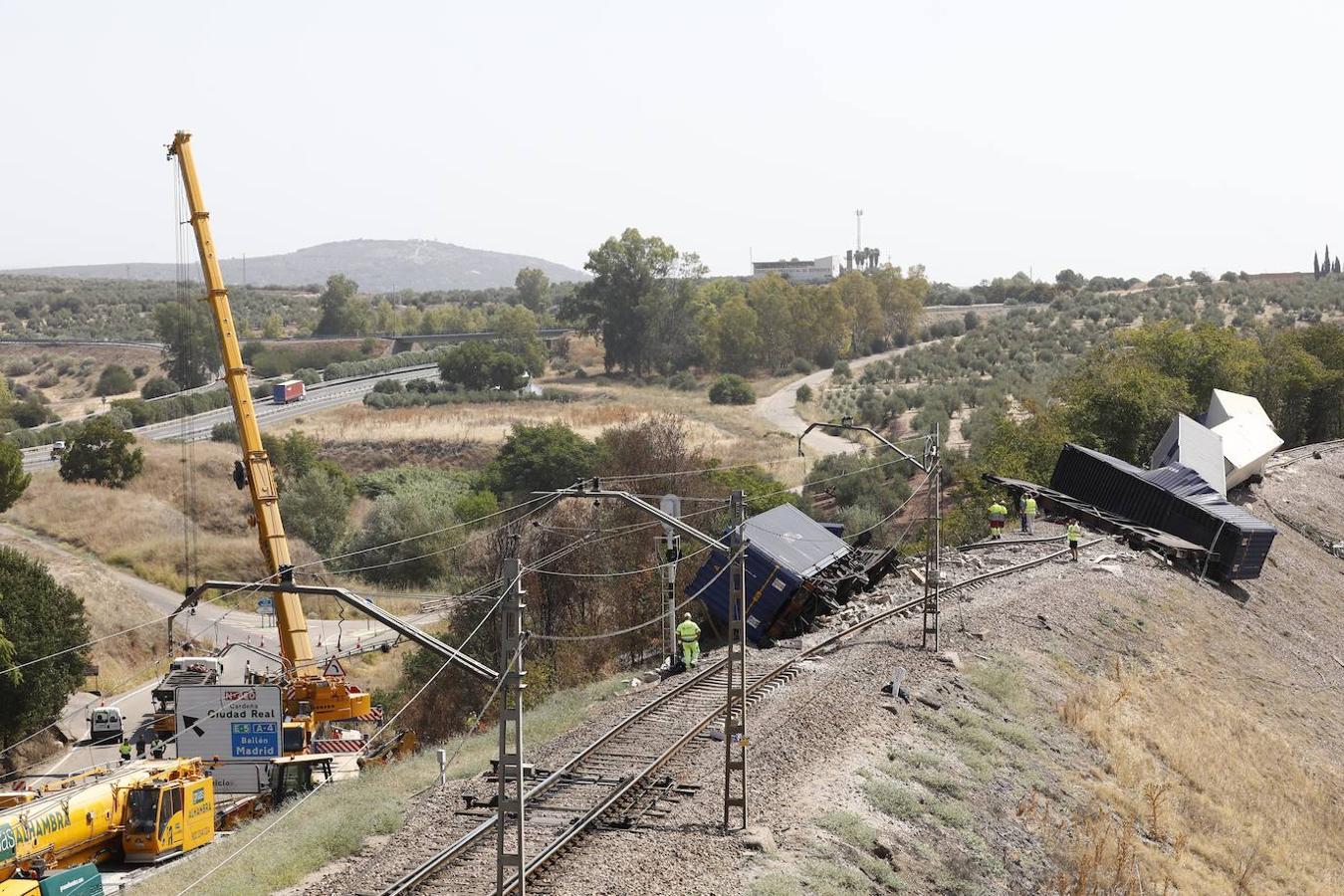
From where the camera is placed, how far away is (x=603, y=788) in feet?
77.4

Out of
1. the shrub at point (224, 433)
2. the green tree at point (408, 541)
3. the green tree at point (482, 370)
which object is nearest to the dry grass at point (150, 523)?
the green tree at point (408, 541)

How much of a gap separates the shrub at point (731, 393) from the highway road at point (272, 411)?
31726mm

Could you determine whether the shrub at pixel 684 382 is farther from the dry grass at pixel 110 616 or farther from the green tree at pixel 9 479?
the dry grass at pixel 110 616

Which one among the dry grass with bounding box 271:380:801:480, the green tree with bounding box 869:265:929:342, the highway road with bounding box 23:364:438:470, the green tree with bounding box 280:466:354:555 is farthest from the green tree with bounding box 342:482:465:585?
the green tree with bounding box 869:265:929:342

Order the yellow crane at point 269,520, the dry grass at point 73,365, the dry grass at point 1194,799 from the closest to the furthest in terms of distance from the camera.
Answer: the dry grass at point 1194,799 → the yellow crane at point 269,520 → the dry grass at point 73,365

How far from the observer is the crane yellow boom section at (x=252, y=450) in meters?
36.8

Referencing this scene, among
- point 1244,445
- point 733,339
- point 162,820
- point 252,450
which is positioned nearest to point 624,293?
point 733,339

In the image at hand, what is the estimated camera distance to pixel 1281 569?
174 feet

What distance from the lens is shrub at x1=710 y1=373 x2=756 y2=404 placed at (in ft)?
392

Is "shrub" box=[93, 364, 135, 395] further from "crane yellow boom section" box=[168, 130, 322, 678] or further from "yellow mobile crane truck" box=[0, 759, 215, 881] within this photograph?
"yellow mobile crane truck" box=[0, 759, 215, 881]

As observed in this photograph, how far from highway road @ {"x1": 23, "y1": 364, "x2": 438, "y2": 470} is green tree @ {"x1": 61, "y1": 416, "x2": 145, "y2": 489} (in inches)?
298

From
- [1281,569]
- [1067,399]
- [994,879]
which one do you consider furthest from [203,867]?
[1067,399]

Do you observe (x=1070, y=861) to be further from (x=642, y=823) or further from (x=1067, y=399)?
(x=1067, y=399)

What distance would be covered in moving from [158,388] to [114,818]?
346 feet
